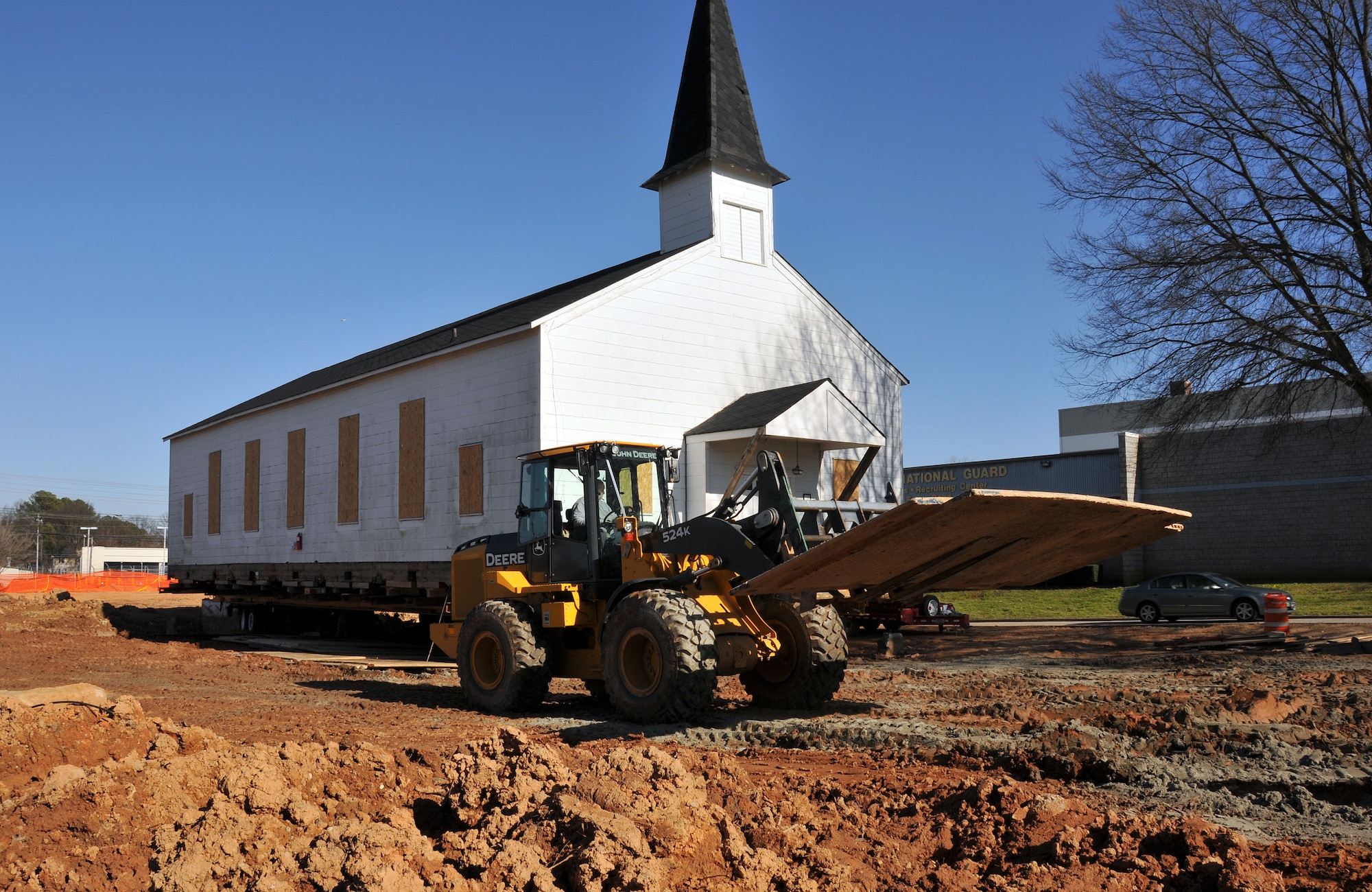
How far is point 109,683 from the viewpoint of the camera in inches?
591

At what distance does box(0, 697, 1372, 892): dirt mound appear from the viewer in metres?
4.81

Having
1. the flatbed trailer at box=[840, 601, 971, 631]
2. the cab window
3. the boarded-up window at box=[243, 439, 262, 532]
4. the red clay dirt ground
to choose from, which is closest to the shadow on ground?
the boarded-up window at box=[243, 439, 262, 532]

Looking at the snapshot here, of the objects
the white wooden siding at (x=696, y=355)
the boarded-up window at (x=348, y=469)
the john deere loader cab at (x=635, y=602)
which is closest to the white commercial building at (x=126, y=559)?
the boarded-up window at (x=348, y=469)

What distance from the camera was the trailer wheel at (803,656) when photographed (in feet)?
34.0

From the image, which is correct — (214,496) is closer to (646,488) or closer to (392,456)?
(392,456)

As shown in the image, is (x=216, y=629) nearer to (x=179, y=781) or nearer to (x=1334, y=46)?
(x=179, y=781)

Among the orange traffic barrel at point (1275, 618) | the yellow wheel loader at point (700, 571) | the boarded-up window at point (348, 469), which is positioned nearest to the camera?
the yellow wheel loader at point (700, 571)

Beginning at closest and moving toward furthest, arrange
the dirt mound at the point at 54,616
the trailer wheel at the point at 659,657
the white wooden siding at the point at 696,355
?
the trailer wheel at the point at 659,657 < the white wooden siding at the point at 696,355 < the dirt mound at the point at 54,616

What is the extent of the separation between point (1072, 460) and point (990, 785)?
38.3 m

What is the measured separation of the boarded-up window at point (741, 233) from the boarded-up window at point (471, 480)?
6564mm

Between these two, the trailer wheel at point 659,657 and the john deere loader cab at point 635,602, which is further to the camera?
the john deere loader cab at point 635,602

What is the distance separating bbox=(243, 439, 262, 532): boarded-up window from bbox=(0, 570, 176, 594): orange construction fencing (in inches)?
1359

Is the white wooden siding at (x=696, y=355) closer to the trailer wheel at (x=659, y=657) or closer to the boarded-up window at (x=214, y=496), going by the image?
the trailer wheel at (x=659, y=657)

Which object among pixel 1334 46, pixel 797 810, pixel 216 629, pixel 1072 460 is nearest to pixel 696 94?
pixel 1334 46
